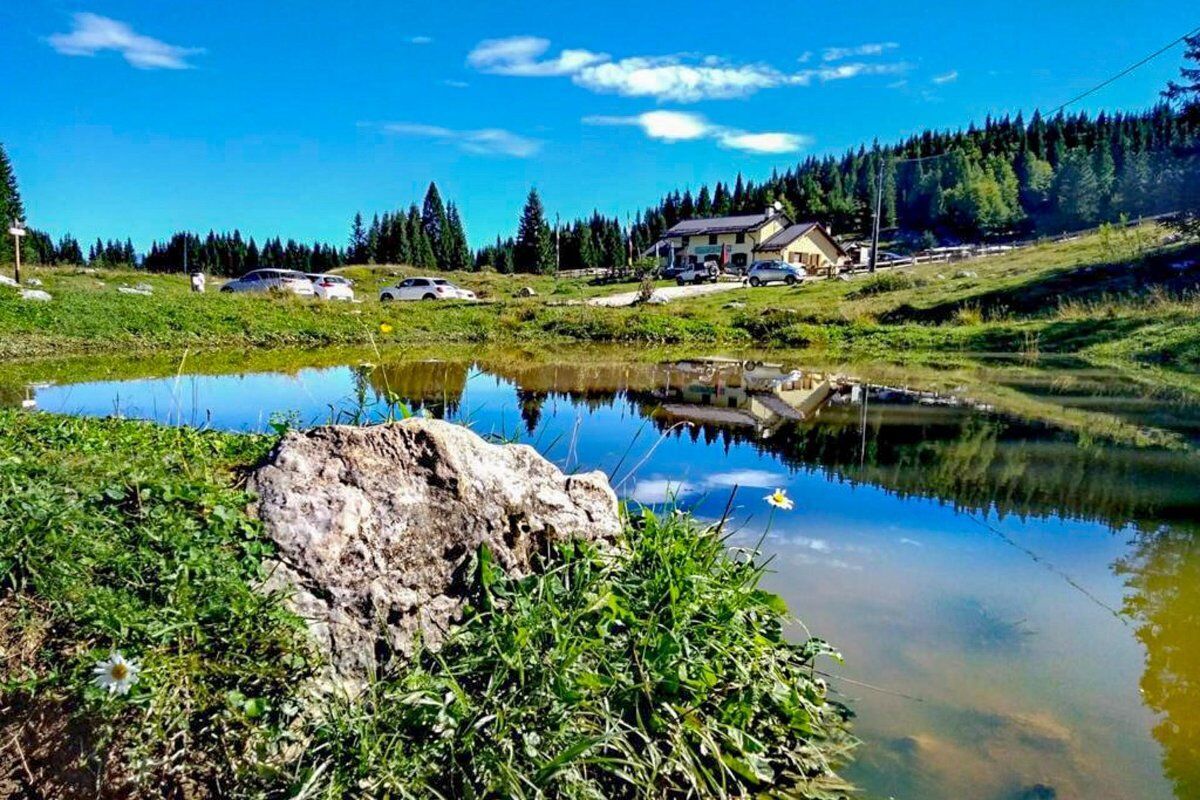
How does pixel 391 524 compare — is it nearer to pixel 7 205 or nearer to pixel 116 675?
pixel 116 675

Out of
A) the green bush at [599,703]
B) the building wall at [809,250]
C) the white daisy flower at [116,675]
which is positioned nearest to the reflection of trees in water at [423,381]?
the green bush at [599,703]

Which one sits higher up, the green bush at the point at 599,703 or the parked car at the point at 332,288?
the parked car at the point at 332,288

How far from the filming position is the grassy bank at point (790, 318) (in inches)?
886

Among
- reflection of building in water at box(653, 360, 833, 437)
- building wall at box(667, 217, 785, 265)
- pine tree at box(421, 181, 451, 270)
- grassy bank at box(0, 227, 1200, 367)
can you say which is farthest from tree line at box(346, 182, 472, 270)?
reflection of building in water at box(653, 360, 833, 437)

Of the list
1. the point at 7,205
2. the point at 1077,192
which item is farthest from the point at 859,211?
the point at 7,205

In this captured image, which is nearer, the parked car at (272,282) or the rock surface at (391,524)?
the rock surface at (391,524)

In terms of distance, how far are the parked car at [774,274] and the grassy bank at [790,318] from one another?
1006 centimetres

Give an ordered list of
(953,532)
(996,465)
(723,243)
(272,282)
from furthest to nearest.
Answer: (723,243) → (272,282) → (996,465) → (953,532)

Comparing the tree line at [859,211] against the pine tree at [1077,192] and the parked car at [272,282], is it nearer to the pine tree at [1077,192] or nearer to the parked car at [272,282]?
the pine tree at [1077,192]

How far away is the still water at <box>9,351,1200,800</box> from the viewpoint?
10.9 ft

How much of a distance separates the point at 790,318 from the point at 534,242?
6448 centimetres

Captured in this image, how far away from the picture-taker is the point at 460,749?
2.54 meters

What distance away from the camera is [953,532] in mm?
6246

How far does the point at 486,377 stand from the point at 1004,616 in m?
13.5
